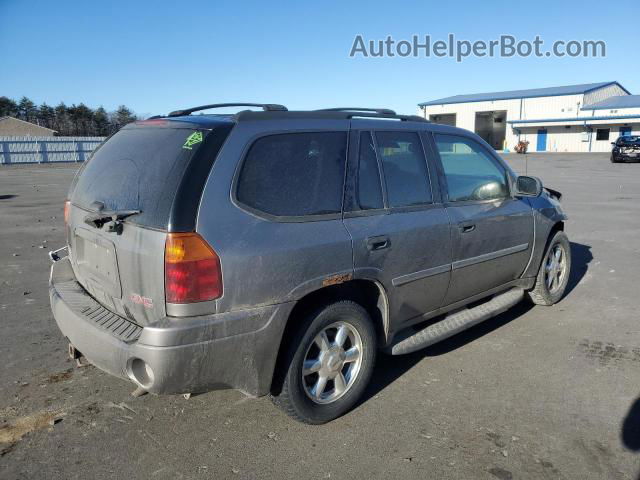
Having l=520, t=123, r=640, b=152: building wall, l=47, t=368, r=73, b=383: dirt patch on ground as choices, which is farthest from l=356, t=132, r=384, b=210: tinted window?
l=520, t=123, r=640, b=152: building wall

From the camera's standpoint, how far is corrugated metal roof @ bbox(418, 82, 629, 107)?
5766cm

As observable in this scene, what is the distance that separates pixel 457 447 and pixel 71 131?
70.0 meters

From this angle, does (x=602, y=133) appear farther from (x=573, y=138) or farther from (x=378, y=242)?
(x=378, y=242)

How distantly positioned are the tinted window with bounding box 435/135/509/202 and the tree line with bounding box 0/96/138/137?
59.5 m

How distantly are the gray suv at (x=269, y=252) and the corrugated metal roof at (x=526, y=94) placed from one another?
60475 mm

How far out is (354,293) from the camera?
335cm

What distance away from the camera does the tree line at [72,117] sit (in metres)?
62.5

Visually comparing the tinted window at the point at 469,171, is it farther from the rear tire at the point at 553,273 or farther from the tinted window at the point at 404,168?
the rear tire at the point at 553,273

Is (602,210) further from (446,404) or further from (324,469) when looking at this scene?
(324,469)

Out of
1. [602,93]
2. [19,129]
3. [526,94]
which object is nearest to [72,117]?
[19,129]

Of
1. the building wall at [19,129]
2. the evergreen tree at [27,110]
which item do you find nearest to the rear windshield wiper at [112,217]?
the building wall at [19,129]

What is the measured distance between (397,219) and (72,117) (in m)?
70.3

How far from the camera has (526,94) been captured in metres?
61.0

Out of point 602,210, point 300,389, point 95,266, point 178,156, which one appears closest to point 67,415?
point 95,266
